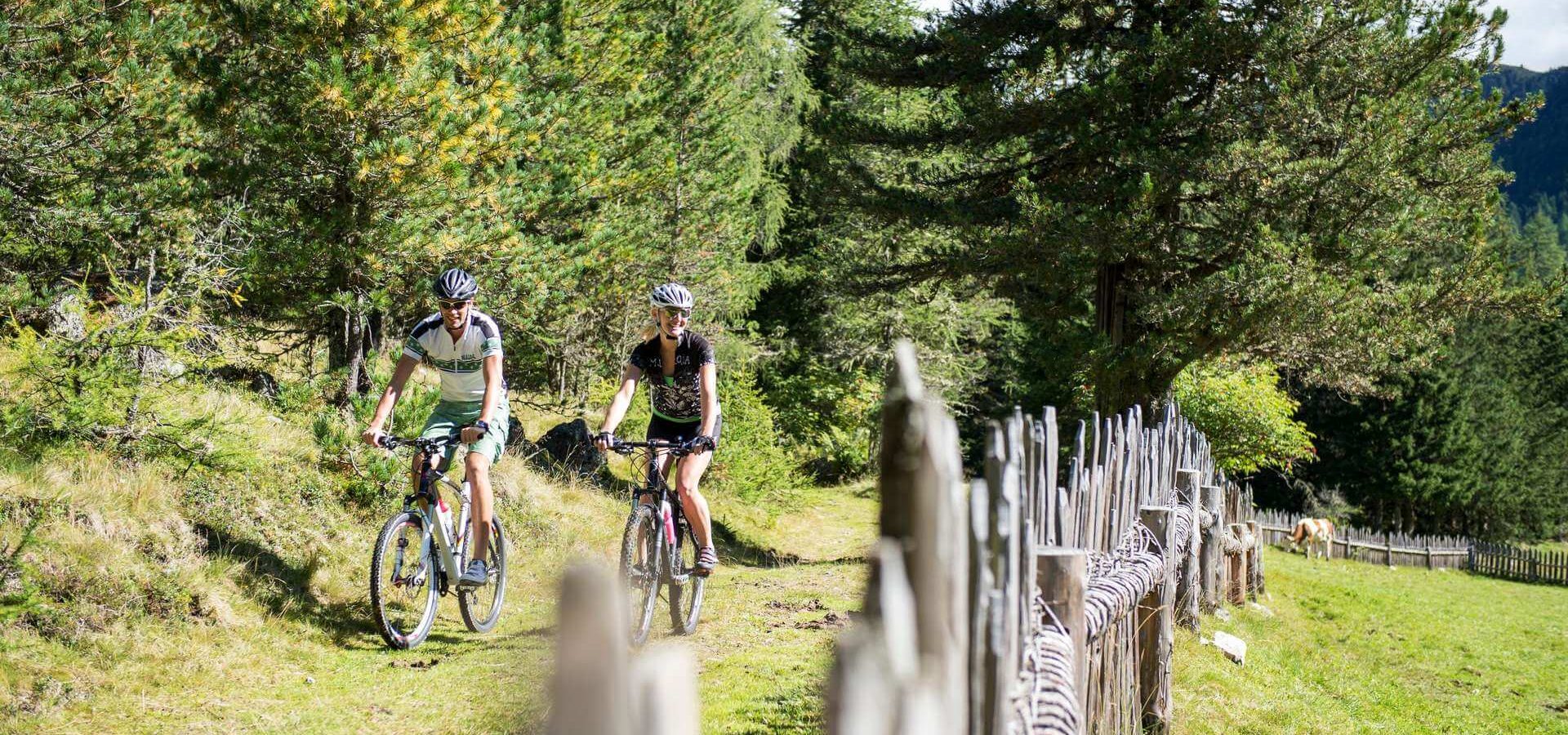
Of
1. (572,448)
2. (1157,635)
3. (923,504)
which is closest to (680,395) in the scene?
(1157,635)

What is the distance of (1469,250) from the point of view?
13.4m

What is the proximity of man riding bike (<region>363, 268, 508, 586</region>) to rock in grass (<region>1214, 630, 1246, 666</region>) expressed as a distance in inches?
261

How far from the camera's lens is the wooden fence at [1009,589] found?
46.3 inches

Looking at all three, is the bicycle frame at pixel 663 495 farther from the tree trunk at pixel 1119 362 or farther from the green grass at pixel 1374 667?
the tree trunk at pixel 1119 362

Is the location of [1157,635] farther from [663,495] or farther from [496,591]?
[496,591]

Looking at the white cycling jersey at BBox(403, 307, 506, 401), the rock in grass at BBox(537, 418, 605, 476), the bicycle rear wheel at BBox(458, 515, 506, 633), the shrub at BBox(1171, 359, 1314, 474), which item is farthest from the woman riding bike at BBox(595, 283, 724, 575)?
the shrub at BBox(1171, 359, 1314, 474)

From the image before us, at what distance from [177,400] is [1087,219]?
9874mm

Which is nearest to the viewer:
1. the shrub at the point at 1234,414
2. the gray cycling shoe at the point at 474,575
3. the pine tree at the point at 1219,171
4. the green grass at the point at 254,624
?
the green grass at the point at 254,624

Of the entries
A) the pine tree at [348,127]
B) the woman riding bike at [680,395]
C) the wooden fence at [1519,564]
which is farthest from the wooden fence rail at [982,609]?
the wooden fence at [1519,564]

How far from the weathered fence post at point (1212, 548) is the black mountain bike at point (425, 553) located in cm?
642

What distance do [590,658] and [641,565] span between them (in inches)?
220

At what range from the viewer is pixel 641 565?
6293 mm

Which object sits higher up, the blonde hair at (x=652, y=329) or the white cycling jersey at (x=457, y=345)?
the blonde hair at (x=652, y=329)

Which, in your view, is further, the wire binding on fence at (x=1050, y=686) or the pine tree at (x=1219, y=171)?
the pine tree at (x=1219, y=171)
